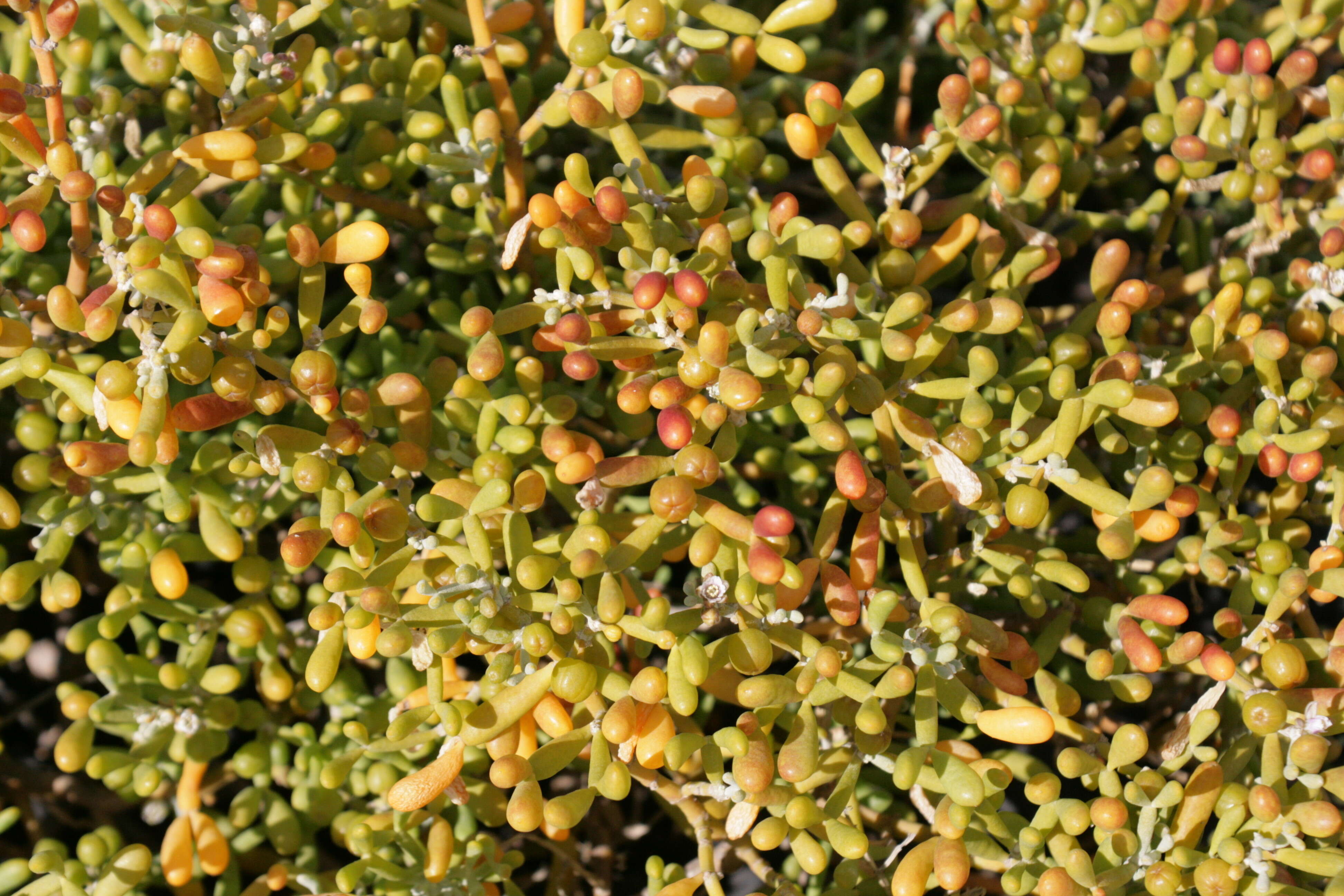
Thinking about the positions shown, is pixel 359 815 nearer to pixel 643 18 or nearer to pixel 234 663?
pixel 234 663

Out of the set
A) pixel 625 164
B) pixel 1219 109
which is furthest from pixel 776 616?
pixel 1219 109

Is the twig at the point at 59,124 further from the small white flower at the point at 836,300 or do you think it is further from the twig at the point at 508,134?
the small white flower at the point at 836,300

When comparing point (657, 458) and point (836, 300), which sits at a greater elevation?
point (836, 300)

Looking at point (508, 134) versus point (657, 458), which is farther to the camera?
point (508, 134)

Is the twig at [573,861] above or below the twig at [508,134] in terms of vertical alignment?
below

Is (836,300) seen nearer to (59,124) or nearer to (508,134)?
(508,134)

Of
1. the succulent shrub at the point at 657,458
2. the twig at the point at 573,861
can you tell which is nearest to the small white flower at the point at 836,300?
the succulent shrub at the point at 657,458

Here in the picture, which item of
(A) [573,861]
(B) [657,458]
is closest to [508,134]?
(B) [657,458]

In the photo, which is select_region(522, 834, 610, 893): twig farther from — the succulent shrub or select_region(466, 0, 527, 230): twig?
select_region(466, 0, 527, 230): twig
